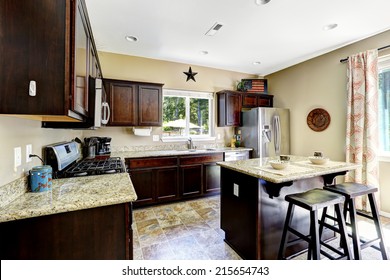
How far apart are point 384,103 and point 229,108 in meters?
2.52

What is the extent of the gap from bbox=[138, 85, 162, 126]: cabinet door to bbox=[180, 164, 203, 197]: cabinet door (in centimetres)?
104

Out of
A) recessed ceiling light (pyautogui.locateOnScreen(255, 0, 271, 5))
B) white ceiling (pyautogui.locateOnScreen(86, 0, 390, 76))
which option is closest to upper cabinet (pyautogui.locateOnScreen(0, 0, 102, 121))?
white ceiling (pyautogui.locateOnScreen(86, 0, 390, 76))

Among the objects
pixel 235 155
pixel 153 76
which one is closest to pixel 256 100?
pixel 235 155

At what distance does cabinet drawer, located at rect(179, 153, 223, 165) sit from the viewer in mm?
3380

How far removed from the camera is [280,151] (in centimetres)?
401

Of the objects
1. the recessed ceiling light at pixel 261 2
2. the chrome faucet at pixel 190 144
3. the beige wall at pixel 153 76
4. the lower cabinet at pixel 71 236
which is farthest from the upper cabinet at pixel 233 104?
the lower cabinet at pixel 71 236

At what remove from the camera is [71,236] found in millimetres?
1090

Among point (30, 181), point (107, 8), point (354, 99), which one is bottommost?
point (30, 181)

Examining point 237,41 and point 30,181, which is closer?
point 30,181

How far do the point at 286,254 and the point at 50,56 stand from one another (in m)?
2.54

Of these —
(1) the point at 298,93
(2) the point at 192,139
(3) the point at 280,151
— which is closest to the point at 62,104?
(2) the point at 192,139

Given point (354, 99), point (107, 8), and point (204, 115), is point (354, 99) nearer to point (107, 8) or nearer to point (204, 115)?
point (204, 115)

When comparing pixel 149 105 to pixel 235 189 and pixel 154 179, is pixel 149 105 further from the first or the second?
pixel 235 189

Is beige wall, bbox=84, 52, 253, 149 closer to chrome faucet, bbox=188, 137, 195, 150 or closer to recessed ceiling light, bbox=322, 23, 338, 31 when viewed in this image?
chrome faucet, bbox=188, 137, 195, 150
